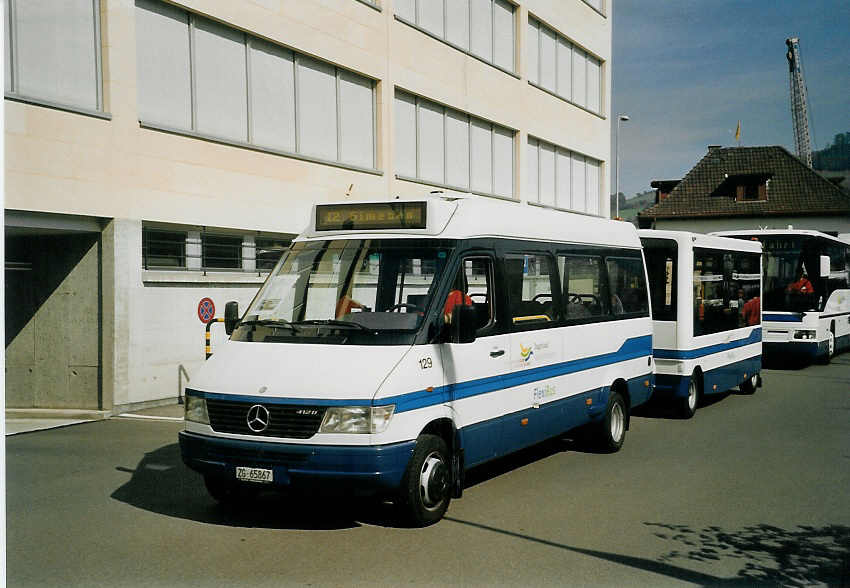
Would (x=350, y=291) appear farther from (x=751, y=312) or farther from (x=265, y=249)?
(x=265, y=249)

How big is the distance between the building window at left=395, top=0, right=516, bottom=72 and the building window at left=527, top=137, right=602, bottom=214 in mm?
3511

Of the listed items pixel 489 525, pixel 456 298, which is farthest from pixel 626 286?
pixel 489 525

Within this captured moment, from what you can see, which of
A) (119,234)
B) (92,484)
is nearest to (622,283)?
(92,484)

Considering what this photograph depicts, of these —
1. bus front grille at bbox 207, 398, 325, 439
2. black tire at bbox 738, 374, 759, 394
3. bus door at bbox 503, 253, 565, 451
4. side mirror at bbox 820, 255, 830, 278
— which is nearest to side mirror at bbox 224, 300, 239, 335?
bus front grille at bbox 207, 398, 325, 439

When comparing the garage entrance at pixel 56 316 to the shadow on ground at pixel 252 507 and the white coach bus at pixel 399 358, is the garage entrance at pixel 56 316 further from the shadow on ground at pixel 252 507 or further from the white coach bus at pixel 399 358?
the white coach bus at pixel 399 358

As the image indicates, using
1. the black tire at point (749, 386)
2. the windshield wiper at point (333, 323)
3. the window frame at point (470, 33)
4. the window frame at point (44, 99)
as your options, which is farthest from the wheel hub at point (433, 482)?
the window frame at point (470, 33)

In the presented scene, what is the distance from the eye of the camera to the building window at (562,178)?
29.8 m

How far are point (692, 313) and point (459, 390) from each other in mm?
6759

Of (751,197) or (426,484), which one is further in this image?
(751,197)

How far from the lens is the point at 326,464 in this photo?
6.42 metres

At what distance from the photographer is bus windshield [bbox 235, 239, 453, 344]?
282 inches

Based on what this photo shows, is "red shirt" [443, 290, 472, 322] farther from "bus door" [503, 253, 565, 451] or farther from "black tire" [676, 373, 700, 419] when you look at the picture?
"black tire" [676, 373, 700, 419]

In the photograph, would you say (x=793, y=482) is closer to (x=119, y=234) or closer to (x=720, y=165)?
(x=119, y=234)

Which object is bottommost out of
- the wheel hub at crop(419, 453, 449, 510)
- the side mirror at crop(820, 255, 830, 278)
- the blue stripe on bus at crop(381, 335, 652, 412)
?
the wheel hub at crop(419, 453, 449, 510)
